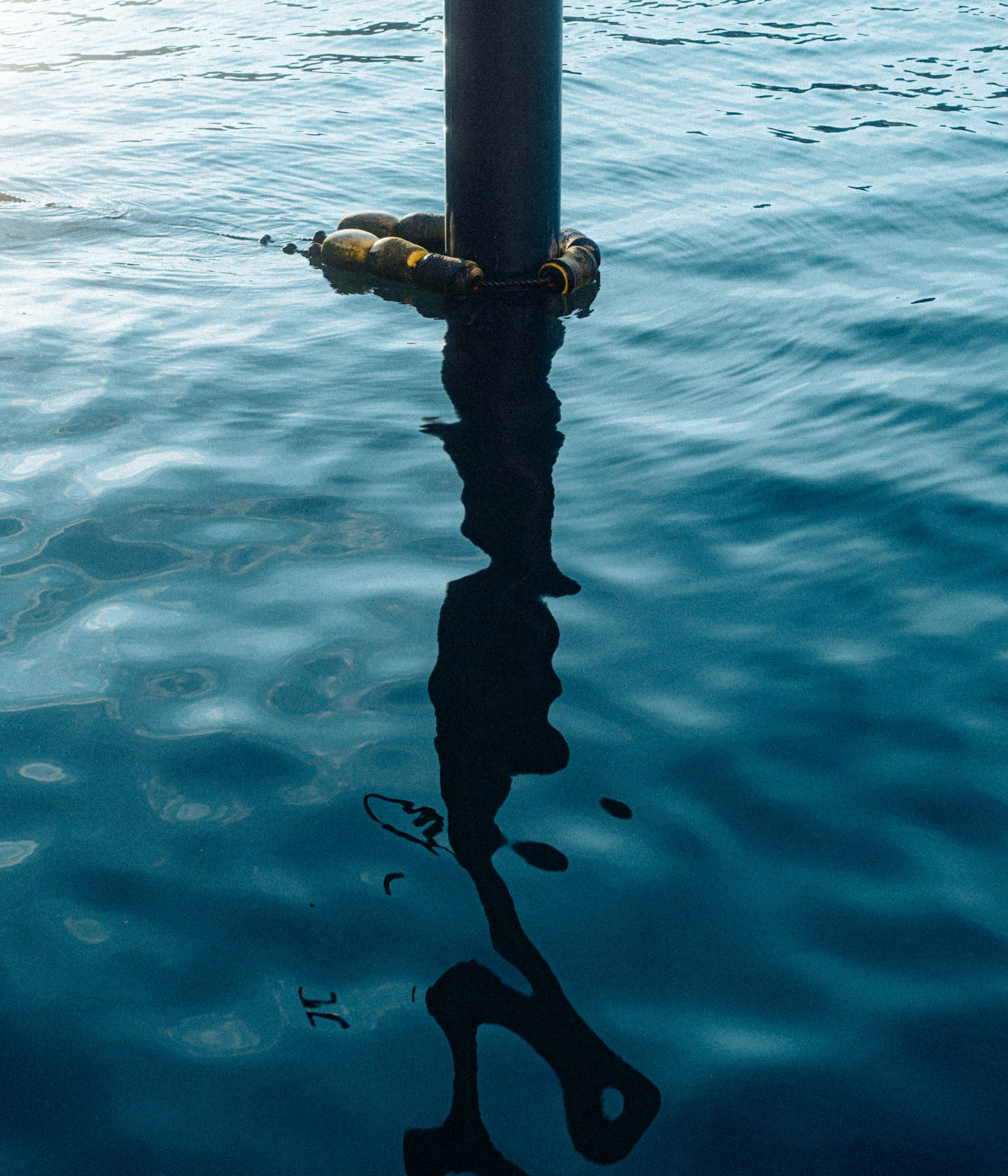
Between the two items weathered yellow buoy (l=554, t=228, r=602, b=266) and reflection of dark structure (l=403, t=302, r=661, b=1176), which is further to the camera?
weathered yellow buoy (l=554, t=228, r=602, b=266)

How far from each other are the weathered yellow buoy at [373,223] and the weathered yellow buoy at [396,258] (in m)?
0.41

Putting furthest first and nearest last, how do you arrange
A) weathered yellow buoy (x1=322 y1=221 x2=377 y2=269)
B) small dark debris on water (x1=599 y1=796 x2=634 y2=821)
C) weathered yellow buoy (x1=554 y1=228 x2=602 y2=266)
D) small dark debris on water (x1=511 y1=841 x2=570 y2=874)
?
weathered yellow buoy (x1=322 y1=221 x2=377 y2=269)
weathered yellow buoy (x1=554 y1=228 x2=602 y2=266)
small dark debris on water (x1=599 y1=796 x2=634 y2=821)
small dark debris on water (x1=511 y1=841 x2=570 y2=874)

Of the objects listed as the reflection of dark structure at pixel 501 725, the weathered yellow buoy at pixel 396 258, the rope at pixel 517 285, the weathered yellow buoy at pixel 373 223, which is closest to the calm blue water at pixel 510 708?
the reflection of dark structure at pixel 501 725

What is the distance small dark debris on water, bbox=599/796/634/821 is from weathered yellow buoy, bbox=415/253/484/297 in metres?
4.75

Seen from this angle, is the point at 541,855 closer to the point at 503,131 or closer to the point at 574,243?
the point at 503,131

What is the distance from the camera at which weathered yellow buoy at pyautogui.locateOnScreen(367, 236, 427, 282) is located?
7480 millimetres

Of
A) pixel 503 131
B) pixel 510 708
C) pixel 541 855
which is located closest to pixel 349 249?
pixel 503 131

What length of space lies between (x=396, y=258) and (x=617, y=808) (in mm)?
5377

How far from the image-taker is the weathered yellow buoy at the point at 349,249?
7.80 m

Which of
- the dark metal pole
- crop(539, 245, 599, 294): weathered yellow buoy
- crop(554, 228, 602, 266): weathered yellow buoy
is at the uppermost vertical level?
the dark metal pole

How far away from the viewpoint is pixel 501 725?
334 centimetres

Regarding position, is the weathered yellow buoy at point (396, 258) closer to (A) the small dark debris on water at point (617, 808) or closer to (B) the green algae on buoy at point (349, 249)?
(B) the green algae on buoy at point (349, 249)

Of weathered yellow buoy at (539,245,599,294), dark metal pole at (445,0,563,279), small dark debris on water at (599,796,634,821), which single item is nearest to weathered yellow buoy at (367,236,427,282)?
dark metal pole at (445,0,563,279)

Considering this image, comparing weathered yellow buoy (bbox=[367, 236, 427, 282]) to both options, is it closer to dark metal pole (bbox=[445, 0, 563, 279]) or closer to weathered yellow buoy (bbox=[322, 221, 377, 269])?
weathered yellow buoy (bbox=[322, 221, 377, 269])
